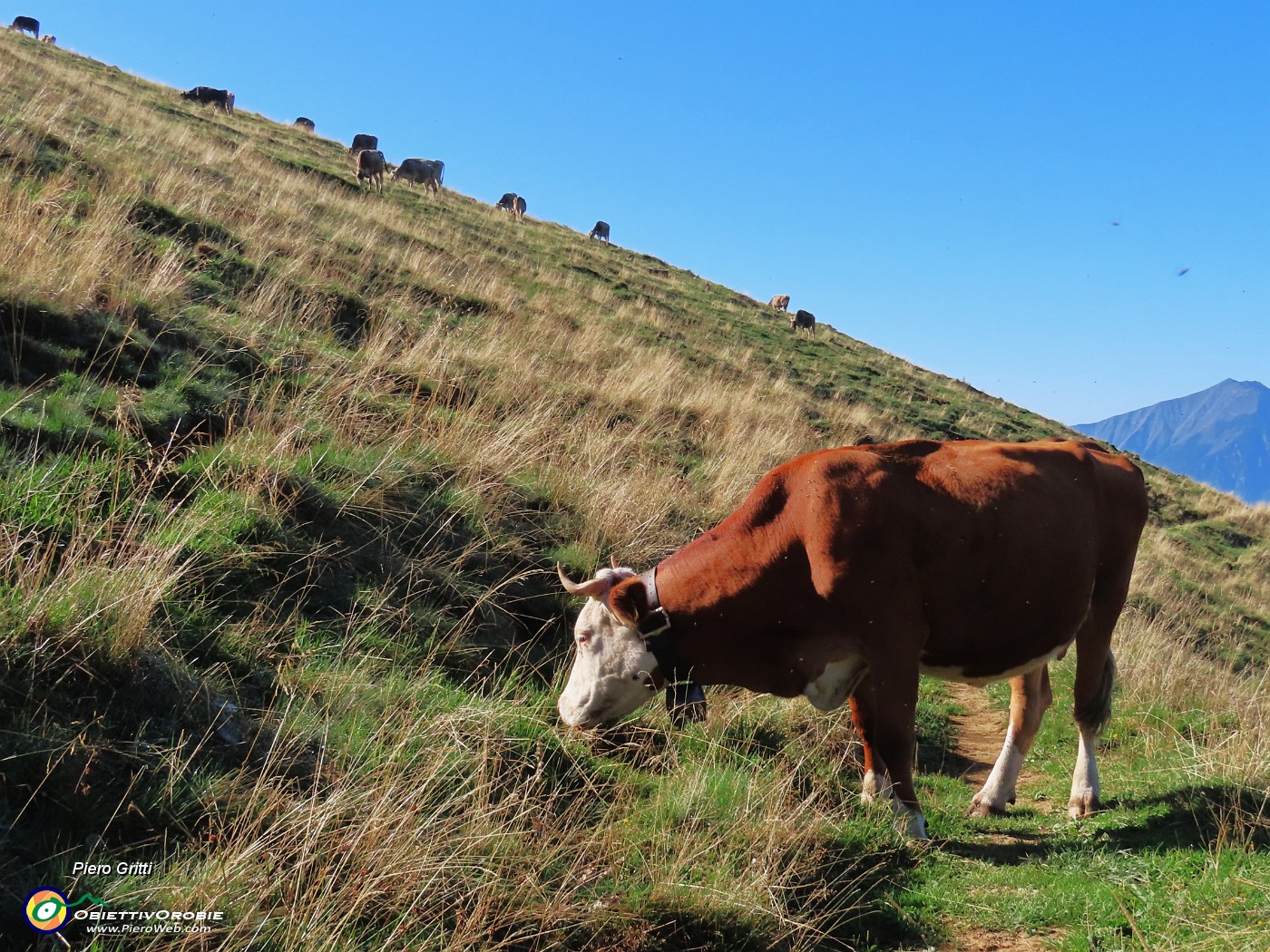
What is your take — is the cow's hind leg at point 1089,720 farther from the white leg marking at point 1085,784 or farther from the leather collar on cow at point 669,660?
the leather collar on cow at point 669,660

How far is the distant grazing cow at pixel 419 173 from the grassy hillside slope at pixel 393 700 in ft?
74.9

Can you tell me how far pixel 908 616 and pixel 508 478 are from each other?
3598mm

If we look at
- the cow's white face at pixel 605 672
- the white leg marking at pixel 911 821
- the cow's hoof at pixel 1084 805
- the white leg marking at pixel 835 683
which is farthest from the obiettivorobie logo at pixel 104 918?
the cow's hoof at pixel 1084 805

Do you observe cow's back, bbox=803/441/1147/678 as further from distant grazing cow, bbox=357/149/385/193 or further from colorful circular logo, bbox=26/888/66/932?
distant grazing cow, bbox=357/149/385/193

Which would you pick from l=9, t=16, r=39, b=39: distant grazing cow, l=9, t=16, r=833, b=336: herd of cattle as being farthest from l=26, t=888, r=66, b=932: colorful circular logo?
l=9, t=16, r=39, b=39: distant grazing cow

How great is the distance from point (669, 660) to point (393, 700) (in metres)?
1.51

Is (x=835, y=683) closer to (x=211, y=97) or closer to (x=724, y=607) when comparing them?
(x=724, y=607)

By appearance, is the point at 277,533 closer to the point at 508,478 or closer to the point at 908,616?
the point at 508,478

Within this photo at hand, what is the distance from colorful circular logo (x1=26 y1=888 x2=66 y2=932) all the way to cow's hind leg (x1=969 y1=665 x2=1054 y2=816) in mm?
4741

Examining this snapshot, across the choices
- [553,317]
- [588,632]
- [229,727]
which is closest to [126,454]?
[229,727]

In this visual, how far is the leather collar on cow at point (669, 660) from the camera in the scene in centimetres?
512

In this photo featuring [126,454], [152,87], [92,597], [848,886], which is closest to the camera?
[92,597]

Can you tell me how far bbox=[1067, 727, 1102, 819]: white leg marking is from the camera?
5539mm

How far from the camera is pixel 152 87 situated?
3253 cm
